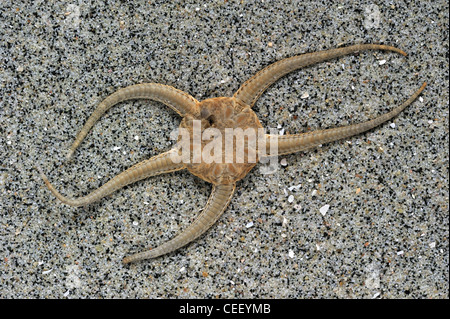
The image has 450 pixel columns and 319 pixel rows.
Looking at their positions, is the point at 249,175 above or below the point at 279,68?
below

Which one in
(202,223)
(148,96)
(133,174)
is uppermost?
(148,96)

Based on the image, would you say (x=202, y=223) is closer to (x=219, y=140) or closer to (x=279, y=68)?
(x=219, y=140)

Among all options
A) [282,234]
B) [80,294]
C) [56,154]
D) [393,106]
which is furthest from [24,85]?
[393,106]

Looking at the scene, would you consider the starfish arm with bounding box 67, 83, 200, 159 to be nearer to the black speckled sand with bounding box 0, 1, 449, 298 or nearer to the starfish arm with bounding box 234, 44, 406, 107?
the black speckled sand with bounding box 0, 1, 449, 298

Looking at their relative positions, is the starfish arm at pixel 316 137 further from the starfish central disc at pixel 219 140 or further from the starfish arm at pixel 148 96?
the starfish arm at pixel 148 96

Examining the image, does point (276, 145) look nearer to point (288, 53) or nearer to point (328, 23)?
point (288, 53)

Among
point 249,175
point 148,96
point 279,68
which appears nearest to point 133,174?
point 148,96

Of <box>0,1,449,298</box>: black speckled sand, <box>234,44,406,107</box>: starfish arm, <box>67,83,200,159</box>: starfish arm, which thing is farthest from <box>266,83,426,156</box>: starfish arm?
<box>67,83,200,159</box>: starfish arm
